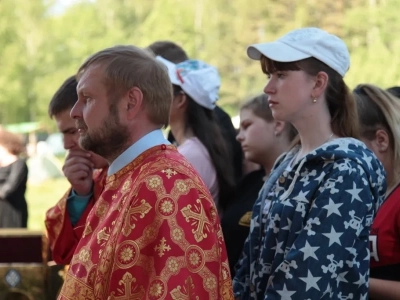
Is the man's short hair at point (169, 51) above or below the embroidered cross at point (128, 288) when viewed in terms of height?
above

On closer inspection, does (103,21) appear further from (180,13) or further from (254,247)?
(254,247)

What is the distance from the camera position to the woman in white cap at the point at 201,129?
11.0 ft

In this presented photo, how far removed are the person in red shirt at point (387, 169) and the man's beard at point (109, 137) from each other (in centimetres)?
107

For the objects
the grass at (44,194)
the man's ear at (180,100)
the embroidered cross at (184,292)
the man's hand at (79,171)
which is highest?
the man's ear at (180,100)

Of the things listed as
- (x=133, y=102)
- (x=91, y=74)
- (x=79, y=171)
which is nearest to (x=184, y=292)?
(x=133, y=102)

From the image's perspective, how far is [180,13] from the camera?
16469 mm

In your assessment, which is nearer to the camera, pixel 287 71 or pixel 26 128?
pixel 287 71

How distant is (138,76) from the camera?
2.03 meters

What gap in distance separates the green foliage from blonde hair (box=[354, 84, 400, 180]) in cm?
1180

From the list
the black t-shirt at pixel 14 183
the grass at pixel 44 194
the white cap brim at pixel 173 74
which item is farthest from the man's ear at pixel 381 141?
the grass at pixel 44 194

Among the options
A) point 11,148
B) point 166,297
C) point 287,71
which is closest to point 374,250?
point 287,71

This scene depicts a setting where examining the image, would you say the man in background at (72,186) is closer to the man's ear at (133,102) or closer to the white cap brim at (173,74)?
the white cap brim at (173,74)

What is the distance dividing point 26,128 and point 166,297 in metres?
19.3

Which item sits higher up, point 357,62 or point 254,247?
point 254,247
